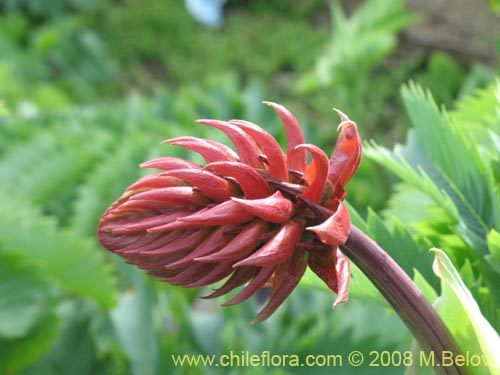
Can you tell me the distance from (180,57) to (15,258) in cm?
596

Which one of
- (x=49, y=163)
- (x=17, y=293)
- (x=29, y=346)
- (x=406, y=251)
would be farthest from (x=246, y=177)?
(x=49, y=163)

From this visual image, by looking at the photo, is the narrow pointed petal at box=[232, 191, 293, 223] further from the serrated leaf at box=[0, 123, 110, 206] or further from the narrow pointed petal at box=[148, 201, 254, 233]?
the serrated leaf at box=[0, 123, 110, 206]

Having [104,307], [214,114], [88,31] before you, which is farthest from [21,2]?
[104,307]

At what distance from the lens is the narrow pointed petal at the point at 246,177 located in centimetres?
50

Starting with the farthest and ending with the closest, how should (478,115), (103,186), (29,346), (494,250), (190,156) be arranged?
1. (190,156)
2. (103,186)
3. (29,346)
4. (478,115)
5. (494,250)

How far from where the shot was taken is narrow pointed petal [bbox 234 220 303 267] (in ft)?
1.54

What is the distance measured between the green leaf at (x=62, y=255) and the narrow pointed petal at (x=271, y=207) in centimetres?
129

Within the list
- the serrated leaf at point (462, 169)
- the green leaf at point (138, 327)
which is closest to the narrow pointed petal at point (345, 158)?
the serrated leaf at point (462, 169)

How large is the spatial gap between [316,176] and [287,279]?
74 mm

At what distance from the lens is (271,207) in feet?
1.57

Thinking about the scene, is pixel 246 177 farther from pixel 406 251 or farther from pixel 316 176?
pixel 406 251

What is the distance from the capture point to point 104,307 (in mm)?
1750

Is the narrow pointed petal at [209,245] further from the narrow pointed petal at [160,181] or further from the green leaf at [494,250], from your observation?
the green leaf at [494,250]

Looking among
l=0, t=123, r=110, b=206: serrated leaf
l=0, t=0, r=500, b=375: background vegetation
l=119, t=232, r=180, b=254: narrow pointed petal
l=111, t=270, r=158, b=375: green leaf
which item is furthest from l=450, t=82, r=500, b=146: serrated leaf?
l=0, t=123, r=110, b=206: serrated leaf
